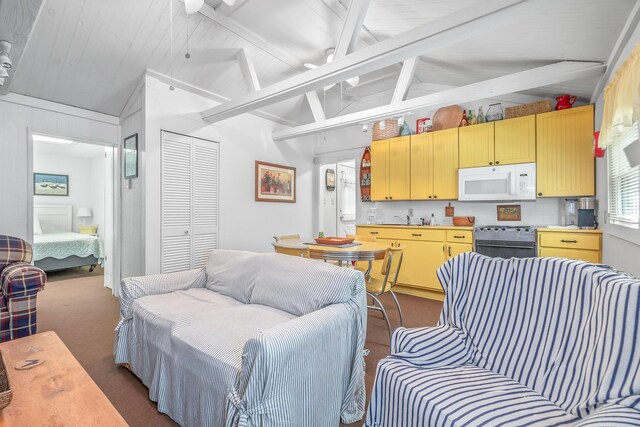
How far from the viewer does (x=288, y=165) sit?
547cm

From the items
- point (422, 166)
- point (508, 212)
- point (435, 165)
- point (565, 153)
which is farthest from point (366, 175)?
point (565, 153)

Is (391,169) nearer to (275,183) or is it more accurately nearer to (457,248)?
(457,248)

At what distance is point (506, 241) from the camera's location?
11.7ft

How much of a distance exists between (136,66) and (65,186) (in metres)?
5.64

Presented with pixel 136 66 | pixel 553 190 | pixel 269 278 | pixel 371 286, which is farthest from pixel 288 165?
pixel 553 190

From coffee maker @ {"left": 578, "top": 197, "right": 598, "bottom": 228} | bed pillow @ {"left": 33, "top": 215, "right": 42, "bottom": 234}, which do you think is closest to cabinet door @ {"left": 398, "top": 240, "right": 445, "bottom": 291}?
coffee maker @ {"left": 578, "top": 197, "right": 598, "bottom": 228}

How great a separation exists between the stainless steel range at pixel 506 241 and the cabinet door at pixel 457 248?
8cm

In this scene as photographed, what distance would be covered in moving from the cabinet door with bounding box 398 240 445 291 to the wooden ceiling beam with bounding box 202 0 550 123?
8.53 feet

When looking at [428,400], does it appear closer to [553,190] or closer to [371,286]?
[371,286]

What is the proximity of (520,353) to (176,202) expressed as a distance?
12.1 ft

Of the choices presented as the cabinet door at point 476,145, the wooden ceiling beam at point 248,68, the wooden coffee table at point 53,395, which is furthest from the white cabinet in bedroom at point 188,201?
the cabinet door at point 476,145

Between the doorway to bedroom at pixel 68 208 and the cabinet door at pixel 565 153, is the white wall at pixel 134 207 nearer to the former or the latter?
the doorway to bedroom at pixel 68 208

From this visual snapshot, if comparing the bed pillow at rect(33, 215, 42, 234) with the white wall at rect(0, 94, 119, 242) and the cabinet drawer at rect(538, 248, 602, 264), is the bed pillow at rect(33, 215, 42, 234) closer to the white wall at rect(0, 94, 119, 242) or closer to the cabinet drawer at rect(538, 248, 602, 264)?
Result: the white wall at rect(0, 94, 119, 242)

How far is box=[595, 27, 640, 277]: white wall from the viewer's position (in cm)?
198
